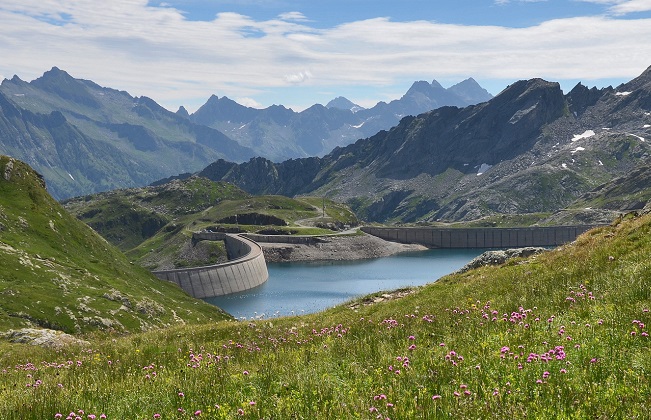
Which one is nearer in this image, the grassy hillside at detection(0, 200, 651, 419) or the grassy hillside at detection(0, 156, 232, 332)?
the grassy hillside at detection(0, 200, 651, 419)

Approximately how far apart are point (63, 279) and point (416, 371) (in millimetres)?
108345

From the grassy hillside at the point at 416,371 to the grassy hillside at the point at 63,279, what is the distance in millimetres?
67914

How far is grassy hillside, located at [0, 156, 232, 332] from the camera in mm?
88625

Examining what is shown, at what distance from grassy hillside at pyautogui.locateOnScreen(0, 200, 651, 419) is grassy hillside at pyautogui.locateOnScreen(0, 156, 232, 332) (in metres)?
67.9

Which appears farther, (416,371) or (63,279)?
(63,279)

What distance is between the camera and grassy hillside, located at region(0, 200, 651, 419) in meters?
9.06

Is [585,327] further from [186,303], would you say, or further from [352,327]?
[186,303]

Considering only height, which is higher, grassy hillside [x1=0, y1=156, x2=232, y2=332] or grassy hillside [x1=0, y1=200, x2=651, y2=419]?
grassy hillside [x1=0, y1=200, x2=651, y2=419]

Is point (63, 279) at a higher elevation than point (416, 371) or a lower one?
lower

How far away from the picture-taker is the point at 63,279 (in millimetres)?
106625

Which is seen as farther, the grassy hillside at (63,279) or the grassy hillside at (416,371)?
the grassy hillside at (63,279)

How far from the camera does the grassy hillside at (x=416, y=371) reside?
906 cm

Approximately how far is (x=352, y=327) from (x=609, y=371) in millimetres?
9243

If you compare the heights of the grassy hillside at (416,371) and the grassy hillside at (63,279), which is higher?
the grassy hillside at (416,371)
